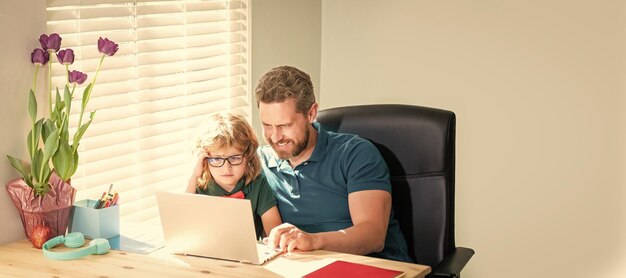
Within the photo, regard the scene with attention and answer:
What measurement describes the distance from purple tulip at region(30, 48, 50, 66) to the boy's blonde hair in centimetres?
50

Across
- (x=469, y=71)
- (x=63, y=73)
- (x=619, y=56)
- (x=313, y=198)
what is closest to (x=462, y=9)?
(x=469, y=71)

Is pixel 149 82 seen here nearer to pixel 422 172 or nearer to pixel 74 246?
pixel 74 246

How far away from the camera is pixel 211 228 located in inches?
102

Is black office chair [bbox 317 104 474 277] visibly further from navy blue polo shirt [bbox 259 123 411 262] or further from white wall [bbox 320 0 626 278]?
white wall [bbox 320 0 626 278]

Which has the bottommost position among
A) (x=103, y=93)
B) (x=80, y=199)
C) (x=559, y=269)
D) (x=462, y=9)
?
(x=559, y=269)

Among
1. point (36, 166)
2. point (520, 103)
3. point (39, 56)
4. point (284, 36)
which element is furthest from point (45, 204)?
point (520, 103)

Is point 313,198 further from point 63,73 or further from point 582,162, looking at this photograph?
point 582,162

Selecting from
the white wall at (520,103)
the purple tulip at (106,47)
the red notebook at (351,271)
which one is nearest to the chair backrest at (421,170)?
the red notebook at (351,271)

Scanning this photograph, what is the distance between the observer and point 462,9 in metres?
4.17

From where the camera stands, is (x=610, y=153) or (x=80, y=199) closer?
(x=80, y=199)

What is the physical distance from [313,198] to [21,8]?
104 centimetres

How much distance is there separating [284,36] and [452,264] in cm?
167

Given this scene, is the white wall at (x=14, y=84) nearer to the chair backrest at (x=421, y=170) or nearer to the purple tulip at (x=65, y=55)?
the purple tulip at (x=65, y=55)

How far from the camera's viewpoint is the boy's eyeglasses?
9.53ft
